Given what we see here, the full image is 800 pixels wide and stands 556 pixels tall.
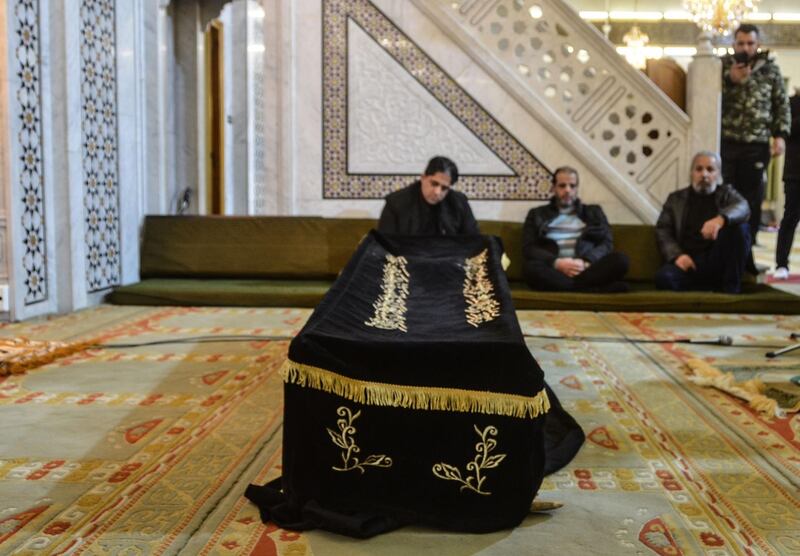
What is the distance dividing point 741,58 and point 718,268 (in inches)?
62.6

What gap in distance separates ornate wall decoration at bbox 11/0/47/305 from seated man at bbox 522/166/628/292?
9.51 ft

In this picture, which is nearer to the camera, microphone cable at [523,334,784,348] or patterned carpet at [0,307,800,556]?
patterned carpet at [0,307,800,556]

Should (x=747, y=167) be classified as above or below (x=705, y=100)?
below

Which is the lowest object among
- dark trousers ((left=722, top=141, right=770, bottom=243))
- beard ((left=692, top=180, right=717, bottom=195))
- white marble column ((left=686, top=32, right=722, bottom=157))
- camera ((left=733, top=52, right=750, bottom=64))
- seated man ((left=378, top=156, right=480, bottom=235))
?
seated man ((left=378, top=156, right=480, bottom=235))

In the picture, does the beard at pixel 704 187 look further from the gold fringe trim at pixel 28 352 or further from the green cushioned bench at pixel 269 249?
the gold fringe trim at pixel 28 352

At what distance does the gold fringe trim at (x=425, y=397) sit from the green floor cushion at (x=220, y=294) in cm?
342

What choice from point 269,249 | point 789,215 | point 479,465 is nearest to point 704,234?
point 789,215

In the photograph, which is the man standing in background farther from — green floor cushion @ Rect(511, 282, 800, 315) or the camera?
green floor cushion @ Rect(511, 282, 800, 315)

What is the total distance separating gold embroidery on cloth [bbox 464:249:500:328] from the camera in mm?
2363

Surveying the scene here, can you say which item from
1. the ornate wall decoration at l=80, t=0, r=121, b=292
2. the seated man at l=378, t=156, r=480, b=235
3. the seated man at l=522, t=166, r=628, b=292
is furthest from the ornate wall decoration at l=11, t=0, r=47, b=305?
the seated man at l=522, t=166, r=628, b=292

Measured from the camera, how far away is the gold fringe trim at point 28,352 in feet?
11.2

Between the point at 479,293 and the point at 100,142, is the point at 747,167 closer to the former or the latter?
the point at 479,293

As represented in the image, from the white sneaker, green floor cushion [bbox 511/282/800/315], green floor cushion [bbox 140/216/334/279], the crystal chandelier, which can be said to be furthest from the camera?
the crystal chandelier

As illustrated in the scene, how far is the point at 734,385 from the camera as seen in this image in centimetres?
320
